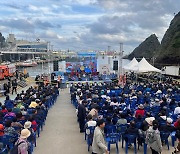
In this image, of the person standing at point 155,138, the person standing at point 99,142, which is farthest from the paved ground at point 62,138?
the person standing at point 99,142

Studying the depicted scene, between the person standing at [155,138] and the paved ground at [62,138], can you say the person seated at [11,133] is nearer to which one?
the paved ground at [62,138]

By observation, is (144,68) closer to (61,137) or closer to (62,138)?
(61,137)

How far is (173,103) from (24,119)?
781 centimetres

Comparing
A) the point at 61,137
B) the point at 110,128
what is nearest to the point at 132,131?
the point at 110,128

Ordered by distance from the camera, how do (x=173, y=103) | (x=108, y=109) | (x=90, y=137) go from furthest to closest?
(x=173, y=103)
(x=108, y=109)
(x=90, y=137)

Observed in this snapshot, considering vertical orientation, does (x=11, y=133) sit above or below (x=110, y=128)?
above

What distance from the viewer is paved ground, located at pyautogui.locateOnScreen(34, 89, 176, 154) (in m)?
10.6

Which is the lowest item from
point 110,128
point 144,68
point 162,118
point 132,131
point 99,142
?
point 110,128

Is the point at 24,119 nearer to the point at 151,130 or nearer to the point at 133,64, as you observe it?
the point at 151,130

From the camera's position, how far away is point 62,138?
12.3 metres

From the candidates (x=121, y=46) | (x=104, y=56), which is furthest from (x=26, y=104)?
(x=104, y=56)

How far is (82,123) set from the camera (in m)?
13.4

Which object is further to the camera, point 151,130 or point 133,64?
point 133,64

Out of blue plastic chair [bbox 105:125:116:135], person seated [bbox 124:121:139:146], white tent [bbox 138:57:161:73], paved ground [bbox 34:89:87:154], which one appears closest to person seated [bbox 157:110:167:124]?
person seated [bbox 124:121:139:146]
